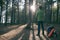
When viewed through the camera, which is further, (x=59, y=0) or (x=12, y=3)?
(x=12, y=3)

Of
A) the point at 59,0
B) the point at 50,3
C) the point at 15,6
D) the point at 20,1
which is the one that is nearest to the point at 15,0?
the point at 15,6

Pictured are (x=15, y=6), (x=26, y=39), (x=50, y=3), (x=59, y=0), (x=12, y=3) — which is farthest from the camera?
(x=15, y=6)

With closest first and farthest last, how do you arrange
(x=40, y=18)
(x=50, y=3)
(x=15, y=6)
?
1. (x=40, y=18)
2. (x=50, y=3)
3. (x=15, y=6)

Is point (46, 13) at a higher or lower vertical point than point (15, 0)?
lower

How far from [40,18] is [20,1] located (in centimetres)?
5118

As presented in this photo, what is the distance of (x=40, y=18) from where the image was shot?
14289mm

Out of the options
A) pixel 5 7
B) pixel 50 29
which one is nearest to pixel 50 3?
pixel 5 7

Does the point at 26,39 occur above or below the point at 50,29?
below

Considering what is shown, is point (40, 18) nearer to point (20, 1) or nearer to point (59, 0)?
point (59, 0)

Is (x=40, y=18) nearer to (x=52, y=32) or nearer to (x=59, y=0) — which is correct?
(x=52, y=32)

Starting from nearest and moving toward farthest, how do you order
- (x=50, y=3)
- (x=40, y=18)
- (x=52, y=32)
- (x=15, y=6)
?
(x=52, y=32)
(x=40, y=18)
(x=50, y=3)
(x=15, y=6)

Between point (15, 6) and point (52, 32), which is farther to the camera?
point (15, 6)

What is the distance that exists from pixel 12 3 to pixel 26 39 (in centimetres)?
4443

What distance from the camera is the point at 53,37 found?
331 inches
